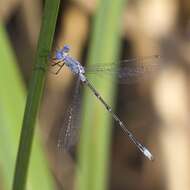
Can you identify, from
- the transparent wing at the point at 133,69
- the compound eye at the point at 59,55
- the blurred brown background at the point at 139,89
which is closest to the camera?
the compound eye at the point at 59,55

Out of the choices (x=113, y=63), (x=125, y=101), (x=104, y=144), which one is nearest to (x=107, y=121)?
(x=104, y=144)

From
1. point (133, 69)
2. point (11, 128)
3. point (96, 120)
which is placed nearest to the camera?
point (11, 128)

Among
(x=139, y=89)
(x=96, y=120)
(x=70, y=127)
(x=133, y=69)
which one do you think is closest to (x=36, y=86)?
(x=70, y=127)

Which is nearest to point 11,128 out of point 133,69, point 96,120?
point 96,120

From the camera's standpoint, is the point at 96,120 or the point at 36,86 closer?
the point at 36,86

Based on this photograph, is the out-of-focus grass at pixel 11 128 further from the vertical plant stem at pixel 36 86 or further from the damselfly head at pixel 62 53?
the vertical plant stem at pixel 36 86

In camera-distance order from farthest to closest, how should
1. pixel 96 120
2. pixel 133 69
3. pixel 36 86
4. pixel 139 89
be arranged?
1. pixel 139 89
2. pixel 133 69
3. pixel 96 120
4. pixel 36 86

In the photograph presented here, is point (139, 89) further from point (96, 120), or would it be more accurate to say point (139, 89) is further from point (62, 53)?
point (62, 53)

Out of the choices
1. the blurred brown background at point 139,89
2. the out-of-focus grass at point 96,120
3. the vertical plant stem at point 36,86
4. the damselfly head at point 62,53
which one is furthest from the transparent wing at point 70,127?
the blurred brown background at point 139,89

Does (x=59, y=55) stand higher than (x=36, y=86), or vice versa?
(x=59, y=55)
